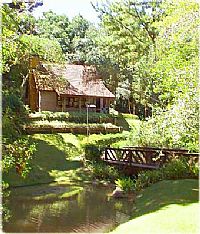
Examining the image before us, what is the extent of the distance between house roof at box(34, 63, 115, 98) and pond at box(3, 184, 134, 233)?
13538 mm

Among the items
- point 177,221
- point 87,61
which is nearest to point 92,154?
point 177,221

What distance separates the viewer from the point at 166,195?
11211mm

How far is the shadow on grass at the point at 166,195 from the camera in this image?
10281 millimetres

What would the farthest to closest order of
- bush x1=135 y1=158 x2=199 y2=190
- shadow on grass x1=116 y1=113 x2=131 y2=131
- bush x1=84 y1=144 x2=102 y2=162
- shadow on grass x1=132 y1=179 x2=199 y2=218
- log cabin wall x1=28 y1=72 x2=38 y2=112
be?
A: 1. log cabin wall x1=28 y1=72 x2=38 y2=112
2. shadow on grass x1=116 y1=113 x2=131 y2=131
3. bush x1=84 y1=144 x2=102 y2=162
4. bush x1=135 y1=158 x2=199 y2=190
5. shadow on grass x1=132 y1=179 x2=199 y2=218

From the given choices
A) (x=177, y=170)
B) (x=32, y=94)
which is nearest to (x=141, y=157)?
(x=177, y=170)

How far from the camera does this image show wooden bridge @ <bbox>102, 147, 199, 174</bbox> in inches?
571

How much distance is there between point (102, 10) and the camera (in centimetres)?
2570

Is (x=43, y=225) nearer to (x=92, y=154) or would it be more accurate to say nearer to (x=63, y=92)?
(x=92, y=154)

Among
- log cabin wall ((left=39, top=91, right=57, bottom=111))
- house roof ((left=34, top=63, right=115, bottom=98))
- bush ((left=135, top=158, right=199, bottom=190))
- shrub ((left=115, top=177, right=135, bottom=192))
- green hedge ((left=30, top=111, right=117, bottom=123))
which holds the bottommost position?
shrub ((left=115, top=177, right=135, bottom=192))

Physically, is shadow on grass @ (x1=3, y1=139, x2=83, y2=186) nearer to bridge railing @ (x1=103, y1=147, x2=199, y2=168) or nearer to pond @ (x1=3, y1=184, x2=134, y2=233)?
pond @ (x1=3, y1=184, x2=134, y2=233)

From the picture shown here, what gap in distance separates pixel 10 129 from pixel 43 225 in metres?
4.12

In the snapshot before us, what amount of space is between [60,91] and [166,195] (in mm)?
18310

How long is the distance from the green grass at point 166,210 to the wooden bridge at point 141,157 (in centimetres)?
167

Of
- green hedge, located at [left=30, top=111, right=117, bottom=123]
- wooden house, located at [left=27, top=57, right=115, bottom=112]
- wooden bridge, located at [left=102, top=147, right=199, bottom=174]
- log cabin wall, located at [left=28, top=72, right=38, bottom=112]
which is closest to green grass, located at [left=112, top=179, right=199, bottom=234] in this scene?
wooden bridge, located at [left=102, top=147, right=199, bottom=174]
